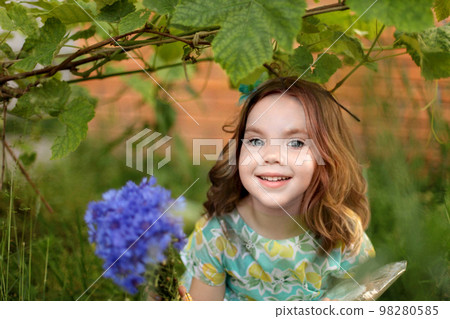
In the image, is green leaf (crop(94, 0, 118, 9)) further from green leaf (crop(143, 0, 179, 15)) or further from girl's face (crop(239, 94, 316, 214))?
girl's face (crop(239, 94, 316, 214))

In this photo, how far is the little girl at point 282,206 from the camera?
26.5 inches

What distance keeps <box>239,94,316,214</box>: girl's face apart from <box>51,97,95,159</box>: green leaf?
8.9 inches

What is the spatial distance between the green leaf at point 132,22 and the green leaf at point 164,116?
0.43 feet

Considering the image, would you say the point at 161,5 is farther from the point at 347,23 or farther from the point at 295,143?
the point at 347,23

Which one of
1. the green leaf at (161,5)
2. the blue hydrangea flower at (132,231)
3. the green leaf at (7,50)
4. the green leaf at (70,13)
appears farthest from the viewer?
the green leaf at (7,50)

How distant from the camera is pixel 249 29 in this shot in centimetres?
56

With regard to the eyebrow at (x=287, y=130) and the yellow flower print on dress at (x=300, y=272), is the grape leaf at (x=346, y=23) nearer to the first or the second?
the eyebrow at (x=287, y=130)

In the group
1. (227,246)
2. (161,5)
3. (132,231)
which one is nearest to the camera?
(132,231)

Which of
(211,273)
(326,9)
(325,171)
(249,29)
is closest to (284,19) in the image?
(249,29)

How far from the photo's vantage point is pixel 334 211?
74 cm

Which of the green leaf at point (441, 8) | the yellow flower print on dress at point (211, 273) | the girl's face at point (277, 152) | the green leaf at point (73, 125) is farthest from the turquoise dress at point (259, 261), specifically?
the green leaf at point (441, 8)

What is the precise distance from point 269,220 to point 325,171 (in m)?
0.14

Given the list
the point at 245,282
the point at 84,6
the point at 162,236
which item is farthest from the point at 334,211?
the point at 84,6
